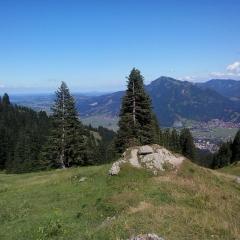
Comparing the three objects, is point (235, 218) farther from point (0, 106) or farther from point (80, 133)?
point (0, 106)

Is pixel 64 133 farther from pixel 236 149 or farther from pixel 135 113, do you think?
pixel 236 149

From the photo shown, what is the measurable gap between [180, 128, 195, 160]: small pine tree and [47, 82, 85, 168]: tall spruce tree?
6415cm

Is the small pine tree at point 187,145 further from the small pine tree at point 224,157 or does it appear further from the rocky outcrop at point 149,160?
the rocky outcrop at point 149,160

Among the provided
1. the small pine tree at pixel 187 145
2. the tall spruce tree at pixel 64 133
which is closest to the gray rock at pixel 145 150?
the tall spruce tree at pixel 64 133

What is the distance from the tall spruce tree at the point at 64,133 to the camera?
67.3 metres

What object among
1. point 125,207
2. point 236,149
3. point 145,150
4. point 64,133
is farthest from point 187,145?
point 125,207

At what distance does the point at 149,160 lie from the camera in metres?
34.4

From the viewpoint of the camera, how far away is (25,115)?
7569 inches

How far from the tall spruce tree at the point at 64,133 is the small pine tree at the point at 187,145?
210 feet

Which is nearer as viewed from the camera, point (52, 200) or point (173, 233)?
point (173, 233)

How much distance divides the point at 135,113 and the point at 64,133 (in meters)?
11.8

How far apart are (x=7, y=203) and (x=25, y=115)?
161873mm

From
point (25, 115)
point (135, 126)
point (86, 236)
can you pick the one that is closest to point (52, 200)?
point (86, 236)

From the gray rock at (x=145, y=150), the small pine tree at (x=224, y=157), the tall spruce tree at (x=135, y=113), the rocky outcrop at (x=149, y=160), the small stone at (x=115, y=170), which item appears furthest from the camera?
the small pine tree at (x=224, y=157)
